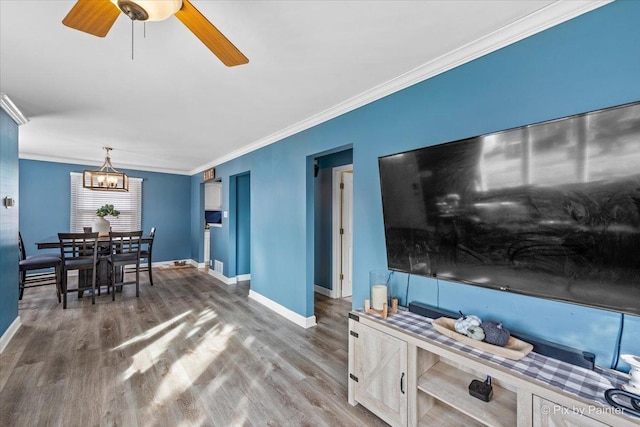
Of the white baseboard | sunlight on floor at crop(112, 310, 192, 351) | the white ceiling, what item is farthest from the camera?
the white baseboard

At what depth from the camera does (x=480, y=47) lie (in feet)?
5.55

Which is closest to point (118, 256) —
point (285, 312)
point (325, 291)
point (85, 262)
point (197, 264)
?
point (85, 262)

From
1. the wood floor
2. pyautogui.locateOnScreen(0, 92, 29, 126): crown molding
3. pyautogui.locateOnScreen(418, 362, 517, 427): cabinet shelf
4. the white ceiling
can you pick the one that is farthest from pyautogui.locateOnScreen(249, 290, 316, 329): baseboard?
pyautogui.locateOnScreen(0, 92, 29, 126): crown molding

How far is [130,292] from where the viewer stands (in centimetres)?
454

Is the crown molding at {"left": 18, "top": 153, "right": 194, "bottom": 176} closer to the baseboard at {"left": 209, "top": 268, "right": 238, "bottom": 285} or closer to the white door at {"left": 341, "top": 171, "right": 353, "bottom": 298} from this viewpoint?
the baseboard at {"left": 209, "top": 268, "right": 238, "bottom": 285}

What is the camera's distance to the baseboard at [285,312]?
3211 mm

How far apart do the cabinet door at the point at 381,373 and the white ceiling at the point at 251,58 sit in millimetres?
1822

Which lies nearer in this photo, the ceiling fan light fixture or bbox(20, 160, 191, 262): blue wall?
the ceiling fan light fixture

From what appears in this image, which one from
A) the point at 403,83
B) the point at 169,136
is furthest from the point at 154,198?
the point at 403,83

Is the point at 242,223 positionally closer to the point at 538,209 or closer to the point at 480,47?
the point at 480,47

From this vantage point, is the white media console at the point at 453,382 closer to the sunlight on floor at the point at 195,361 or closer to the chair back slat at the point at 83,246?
the sunlight on floor at the point at 195,361

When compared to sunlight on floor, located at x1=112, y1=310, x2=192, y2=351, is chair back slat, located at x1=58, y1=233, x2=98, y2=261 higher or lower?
higher

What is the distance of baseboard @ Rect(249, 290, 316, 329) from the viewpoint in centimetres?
321

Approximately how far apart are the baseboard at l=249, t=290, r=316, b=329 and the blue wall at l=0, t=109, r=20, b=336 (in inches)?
102
